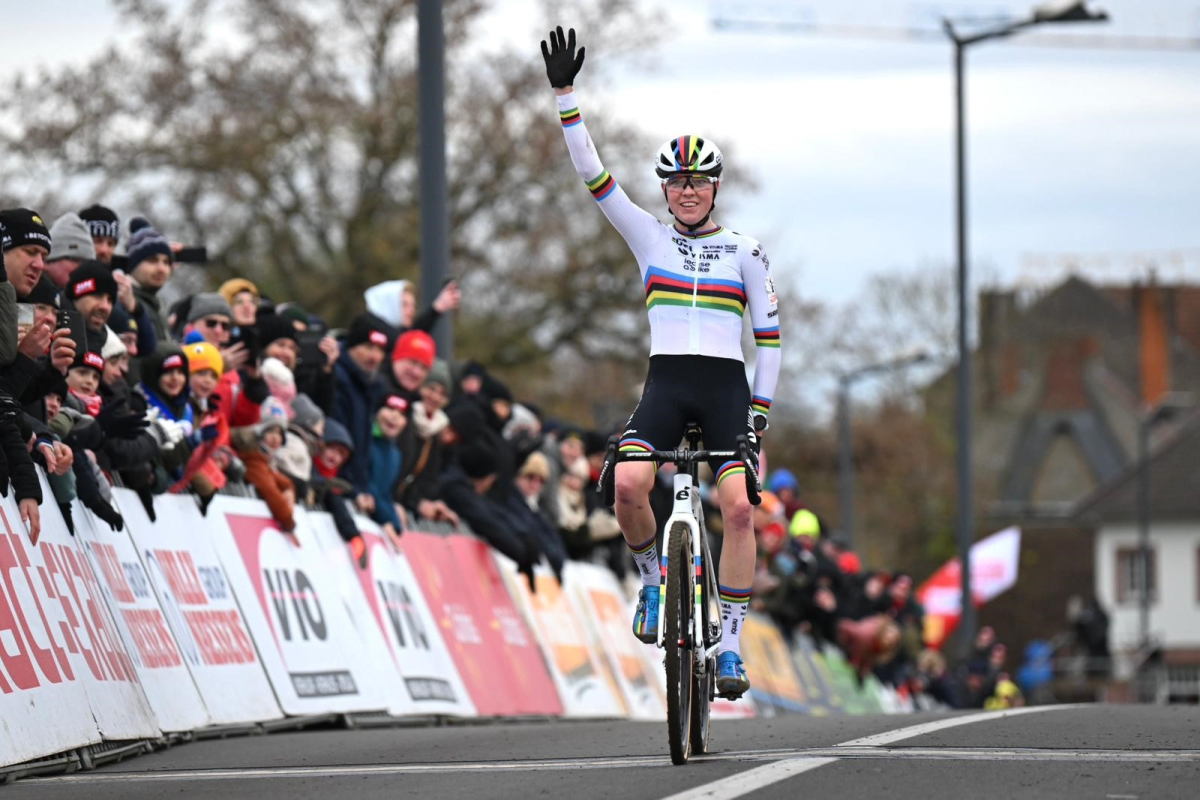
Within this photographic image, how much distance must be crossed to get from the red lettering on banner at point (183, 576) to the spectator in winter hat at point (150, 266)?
1427mm

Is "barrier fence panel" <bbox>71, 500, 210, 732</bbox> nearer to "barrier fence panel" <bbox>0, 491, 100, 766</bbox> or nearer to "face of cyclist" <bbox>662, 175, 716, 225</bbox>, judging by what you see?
"barrier fence panel" <bbox>0, 491, 100, 766</bbox>

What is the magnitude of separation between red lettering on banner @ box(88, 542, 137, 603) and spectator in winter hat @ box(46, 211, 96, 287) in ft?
5.33

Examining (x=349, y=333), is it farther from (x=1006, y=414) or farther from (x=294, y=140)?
(x=1006, y=414)

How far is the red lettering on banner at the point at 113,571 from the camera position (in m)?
11.4

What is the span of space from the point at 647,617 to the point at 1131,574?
8015 cm

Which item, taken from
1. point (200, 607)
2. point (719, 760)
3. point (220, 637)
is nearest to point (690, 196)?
point (719, 760)

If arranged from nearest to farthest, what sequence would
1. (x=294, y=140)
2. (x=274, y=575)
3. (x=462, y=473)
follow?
1. (x=274, y=575)
2. (x=462, y=473)
3. (x=294, y=140)

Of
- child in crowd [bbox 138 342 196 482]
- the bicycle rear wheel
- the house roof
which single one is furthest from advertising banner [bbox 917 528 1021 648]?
the house roof

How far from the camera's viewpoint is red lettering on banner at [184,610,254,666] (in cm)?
1238

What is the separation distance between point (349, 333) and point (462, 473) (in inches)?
70.4

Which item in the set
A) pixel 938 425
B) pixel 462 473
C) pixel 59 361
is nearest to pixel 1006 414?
pixel 938 425

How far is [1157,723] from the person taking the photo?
11266mm

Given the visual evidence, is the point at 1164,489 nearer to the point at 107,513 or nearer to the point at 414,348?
the point at 414,348

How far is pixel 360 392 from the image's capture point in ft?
51.0
